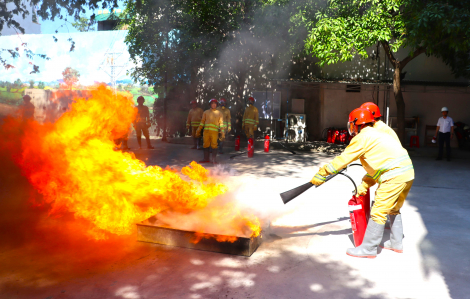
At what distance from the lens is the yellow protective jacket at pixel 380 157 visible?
4031mm

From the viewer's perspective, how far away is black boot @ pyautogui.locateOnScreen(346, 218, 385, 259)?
13.6ft

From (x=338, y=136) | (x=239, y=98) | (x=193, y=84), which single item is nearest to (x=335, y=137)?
(x=338, y=136)

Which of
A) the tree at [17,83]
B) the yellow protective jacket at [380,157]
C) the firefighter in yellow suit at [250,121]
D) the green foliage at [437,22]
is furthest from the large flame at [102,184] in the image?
the tree at [17,83]

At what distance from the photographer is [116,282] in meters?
3.59

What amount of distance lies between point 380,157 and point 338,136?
12330mm

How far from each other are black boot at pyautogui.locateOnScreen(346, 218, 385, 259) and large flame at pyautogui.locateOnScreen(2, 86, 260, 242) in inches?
51.2

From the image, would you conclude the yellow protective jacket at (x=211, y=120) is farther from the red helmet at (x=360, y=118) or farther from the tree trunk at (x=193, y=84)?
the tree trunk at (x=193, y=84)

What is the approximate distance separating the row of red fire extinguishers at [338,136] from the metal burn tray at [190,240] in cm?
1216

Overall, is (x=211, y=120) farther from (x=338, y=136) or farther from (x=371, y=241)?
(x=338, y=136)

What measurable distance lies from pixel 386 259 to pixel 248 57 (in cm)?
1361

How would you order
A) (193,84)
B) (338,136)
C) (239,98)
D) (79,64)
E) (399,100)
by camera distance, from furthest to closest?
(79,64)
(193,84)
(239,98)
(338,136)
(399,100)

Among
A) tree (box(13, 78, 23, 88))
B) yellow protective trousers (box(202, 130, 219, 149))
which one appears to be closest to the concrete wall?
yellow protective trousers (box(202, 130, 219, 149))

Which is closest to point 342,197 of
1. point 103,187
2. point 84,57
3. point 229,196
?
point 229,196

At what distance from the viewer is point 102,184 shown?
→ 498 cm
